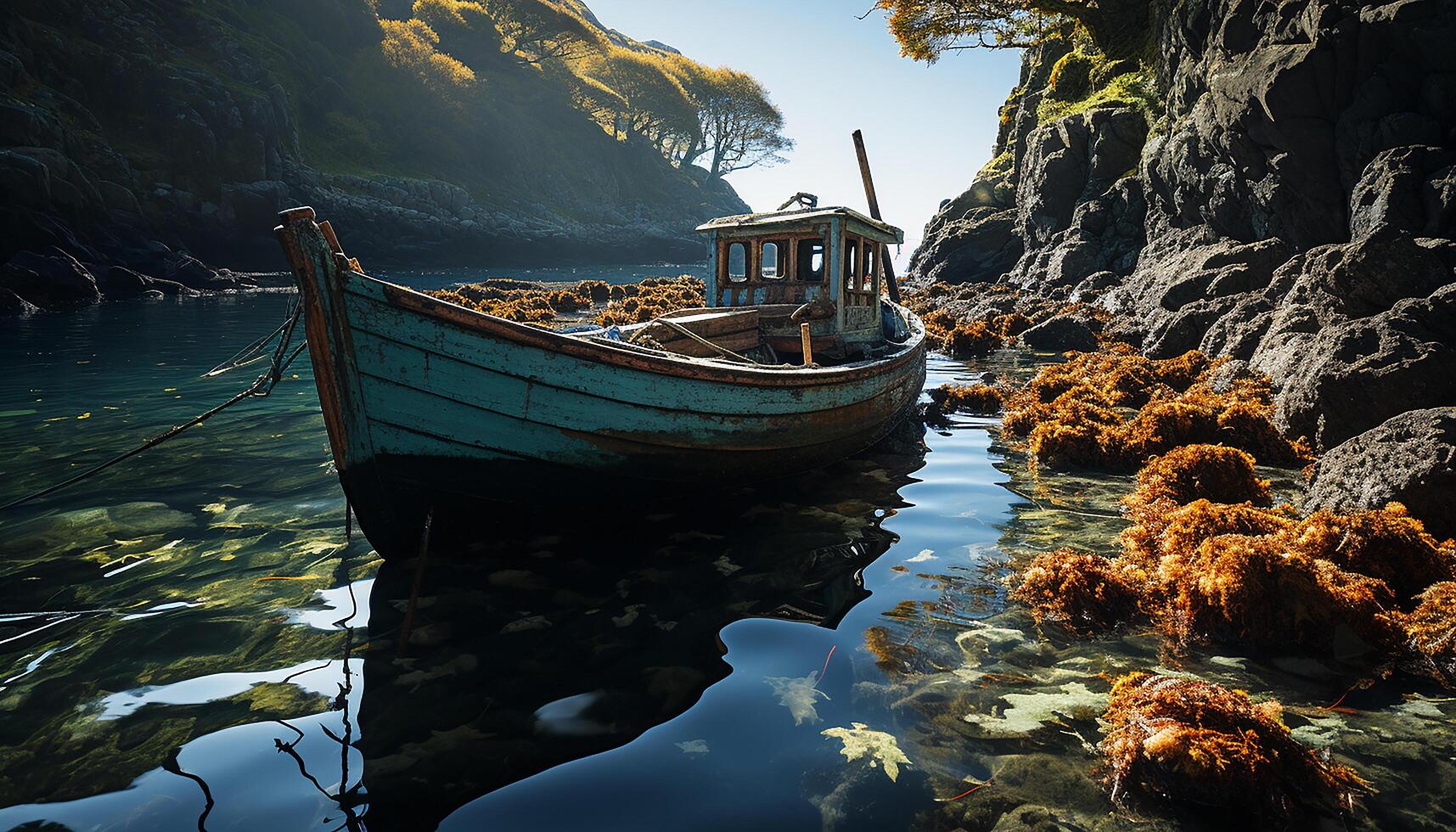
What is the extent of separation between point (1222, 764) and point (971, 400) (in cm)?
935

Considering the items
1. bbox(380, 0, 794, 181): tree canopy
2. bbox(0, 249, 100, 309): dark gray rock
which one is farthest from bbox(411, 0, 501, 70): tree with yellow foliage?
bbox(0, 249, 100, 309): dark gray rock

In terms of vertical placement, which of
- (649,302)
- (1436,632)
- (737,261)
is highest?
(649,302)

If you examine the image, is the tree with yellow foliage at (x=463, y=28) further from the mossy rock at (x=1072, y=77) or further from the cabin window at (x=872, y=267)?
the cabin window at (x=872, y=267)

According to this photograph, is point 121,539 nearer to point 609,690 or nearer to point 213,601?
point 213,601

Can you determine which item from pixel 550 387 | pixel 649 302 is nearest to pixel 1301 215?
pixel 550 387

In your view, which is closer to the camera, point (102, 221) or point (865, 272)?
point (865, 272)

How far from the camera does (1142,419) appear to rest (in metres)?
8.07

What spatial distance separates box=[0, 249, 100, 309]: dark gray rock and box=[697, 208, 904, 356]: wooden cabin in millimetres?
26695

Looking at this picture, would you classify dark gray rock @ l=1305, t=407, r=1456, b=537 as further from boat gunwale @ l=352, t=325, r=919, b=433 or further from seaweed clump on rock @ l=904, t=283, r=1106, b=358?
seaweed clump on rock @ l=904, t=283, r=1106, b=358

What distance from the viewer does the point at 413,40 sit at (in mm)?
67812

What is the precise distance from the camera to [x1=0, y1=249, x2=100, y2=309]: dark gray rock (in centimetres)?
2389

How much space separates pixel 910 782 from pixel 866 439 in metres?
5.87

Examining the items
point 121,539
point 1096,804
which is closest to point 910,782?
point 1096,804

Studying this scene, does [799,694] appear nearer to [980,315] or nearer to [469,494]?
[469,494]
